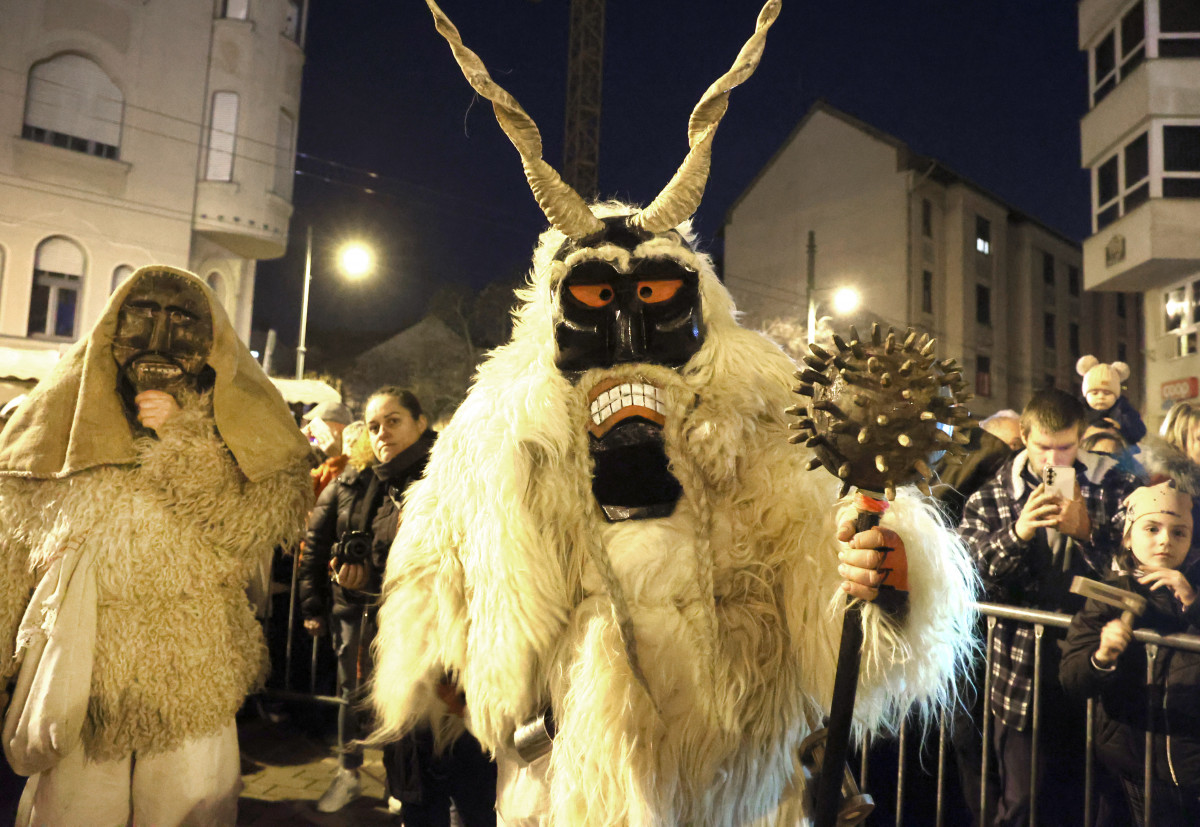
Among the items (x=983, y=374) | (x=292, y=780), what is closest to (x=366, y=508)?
(x=292, y=780)

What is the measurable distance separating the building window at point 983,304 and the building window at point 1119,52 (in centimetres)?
774

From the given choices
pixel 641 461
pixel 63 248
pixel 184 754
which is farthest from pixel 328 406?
pixel 63 248

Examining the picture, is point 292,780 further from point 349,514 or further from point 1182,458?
point 1182,458

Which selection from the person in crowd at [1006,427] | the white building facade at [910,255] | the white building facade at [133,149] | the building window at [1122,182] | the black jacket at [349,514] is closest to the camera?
the black jacket at [349,514]

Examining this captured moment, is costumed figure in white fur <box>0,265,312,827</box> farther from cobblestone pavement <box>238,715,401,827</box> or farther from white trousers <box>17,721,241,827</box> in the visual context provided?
cobblestone pavement <box>238,715,401,827</box>

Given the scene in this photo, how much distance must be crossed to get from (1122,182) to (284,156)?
45.7 ft

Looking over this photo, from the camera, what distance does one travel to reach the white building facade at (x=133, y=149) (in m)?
10.2

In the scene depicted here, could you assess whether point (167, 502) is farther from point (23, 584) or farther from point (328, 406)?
point (328, 406)

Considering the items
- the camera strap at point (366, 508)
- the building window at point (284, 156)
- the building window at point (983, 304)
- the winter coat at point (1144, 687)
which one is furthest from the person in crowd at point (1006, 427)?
the building window at point (983, 304)

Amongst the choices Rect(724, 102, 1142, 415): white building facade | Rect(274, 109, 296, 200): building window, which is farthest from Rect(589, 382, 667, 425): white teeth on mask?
Rect(724, 102, 1142, 415): white building facade

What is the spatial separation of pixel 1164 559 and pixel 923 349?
1.41 metres

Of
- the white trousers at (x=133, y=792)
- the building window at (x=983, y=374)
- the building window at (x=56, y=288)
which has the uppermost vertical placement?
the building window at (x=983, y=374)

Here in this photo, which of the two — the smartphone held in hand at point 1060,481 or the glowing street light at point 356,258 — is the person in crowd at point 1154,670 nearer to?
the smartphone held in hand at point 1060,481

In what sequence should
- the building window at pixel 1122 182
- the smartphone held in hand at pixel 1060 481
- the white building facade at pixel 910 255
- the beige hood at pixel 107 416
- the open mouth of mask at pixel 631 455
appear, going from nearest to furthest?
1. the open mouth of mask at pixel 631 455
2. the smartphone held in hand at pixel 1060 481
3. the beige hood at pixel 107 416
4. the building window at pixel 1122 182
5. the white building facade at pixel 910 255
